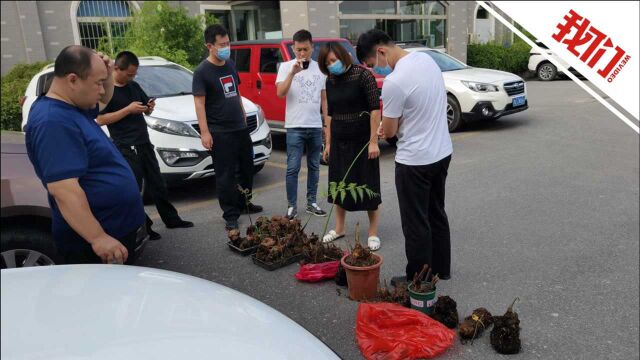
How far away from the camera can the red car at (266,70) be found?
27.7ft

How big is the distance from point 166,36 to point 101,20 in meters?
3.96

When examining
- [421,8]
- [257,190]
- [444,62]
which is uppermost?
[421,8]

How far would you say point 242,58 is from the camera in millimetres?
9047

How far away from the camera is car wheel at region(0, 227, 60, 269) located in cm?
329

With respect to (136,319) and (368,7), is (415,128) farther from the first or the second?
(368,7)

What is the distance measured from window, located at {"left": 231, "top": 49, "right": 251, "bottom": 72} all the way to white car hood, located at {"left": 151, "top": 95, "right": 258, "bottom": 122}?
8.68ft

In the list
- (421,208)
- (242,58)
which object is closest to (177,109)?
(242,58)

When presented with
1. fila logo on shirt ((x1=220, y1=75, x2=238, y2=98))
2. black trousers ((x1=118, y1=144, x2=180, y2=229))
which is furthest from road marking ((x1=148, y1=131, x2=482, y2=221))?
fila logo on shirt ((x1=220, y1=75, x2=238, y2=98))

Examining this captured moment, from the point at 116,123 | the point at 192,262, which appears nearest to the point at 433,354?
the point at 192,262

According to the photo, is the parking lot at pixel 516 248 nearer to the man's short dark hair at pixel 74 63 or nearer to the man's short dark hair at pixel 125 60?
the man's short dark hair at pixel 125 60

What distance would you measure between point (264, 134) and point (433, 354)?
425 centimetres

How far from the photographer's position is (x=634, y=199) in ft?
17.6

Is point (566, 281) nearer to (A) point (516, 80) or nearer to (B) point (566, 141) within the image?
(B) point (566, 141)

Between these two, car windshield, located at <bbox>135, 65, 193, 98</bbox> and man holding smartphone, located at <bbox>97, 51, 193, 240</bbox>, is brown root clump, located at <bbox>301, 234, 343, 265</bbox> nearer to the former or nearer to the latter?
man holding smartphone, located at <bbox>97, 51, 193, 240</bbox>
